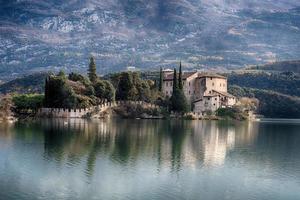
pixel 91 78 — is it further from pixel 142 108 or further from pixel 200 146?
pixel 200 146

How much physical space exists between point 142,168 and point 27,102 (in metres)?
61.5

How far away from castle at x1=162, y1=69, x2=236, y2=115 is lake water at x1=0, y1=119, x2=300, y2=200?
55687 millimetres

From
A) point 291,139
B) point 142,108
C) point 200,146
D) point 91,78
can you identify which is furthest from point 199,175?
point 91,78

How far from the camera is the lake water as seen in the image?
28.7 meters

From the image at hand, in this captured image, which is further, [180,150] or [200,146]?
[200,146]

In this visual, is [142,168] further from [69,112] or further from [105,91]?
[105,91]

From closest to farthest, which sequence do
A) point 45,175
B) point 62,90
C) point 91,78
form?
point 45,175, point 62,90, point 91,78

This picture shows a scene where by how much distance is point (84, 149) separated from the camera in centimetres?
4444

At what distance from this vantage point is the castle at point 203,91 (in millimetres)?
112375

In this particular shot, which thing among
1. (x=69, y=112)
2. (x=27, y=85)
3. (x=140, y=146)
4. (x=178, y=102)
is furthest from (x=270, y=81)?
(x=140, y=146)

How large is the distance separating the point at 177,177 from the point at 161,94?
77.7 metres

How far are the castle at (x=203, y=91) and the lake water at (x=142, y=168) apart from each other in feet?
183

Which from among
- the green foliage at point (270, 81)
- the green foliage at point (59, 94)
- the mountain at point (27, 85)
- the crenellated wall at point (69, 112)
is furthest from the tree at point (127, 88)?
the green foliage at point (270, 81)

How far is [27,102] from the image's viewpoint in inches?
3679
